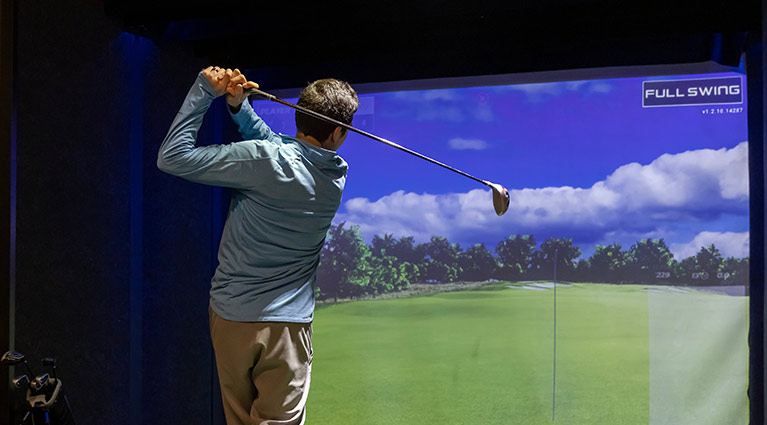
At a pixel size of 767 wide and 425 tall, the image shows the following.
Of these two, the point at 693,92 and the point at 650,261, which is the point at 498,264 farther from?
the point at 693,92

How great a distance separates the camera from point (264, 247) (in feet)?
5.04

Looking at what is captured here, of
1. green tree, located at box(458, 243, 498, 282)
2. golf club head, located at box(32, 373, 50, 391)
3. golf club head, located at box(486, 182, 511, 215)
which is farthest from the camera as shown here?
green tree, located at box(458, 243, 498, 282)

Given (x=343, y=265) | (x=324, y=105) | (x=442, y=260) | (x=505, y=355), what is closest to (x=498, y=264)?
(x=442, y=260)

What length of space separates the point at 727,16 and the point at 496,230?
1.09 meters

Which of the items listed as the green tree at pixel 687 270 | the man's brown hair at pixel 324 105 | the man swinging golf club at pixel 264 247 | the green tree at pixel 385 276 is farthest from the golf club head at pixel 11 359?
the green tree at pixel 687 270

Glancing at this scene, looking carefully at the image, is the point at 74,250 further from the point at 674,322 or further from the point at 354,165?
the point at 674,322

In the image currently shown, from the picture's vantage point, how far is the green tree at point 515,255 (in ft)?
8.27

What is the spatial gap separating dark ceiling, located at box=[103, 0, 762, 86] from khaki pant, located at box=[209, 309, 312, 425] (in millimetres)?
→ 1200

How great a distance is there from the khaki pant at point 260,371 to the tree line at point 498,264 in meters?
1.14

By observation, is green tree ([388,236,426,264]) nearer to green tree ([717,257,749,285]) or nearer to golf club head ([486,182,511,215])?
golf club head ([486,182,511,215])

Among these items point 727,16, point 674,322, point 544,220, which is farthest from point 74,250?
point 727,16

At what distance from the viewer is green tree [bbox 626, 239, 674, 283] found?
2387 millimetres

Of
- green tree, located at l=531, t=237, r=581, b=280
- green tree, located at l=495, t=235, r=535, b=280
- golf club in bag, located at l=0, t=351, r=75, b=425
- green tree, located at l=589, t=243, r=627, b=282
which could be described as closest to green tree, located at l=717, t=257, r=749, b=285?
green tree, located at l=589, t=243, r=627, b=282

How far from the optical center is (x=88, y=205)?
221 centimetres
